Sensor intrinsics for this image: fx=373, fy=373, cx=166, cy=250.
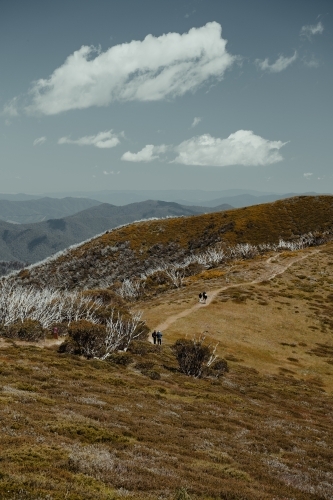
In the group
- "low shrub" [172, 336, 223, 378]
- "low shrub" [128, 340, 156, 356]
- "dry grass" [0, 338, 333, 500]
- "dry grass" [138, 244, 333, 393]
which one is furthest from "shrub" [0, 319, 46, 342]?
"dry grass" [138, 244, 333, 393]

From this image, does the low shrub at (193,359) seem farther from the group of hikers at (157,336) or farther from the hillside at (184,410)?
the group of hikers at (157,336)

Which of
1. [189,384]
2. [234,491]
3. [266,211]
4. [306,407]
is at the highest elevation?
[266,211]

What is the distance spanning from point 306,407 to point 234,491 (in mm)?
23573

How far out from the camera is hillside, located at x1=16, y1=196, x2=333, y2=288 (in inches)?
5148

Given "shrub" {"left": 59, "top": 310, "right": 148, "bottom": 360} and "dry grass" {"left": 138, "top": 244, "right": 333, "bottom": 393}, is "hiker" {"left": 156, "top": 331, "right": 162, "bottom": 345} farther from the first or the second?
"shrub" {"left": 59, "top": 310, "right": 148, "bottom": 360}

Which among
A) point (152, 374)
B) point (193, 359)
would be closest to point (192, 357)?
point (193, 359)

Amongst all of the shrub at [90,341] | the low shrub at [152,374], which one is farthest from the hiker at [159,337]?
the low shrub at [152,374]

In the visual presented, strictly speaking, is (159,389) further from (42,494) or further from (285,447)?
(42,494)

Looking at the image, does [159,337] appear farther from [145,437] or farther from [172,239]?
[172,239]

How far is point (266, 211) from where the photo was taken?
156125 mm

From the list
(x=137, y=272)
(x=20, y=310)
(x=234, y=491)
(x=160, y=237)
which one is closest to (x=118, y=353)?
(x=20, y=310)

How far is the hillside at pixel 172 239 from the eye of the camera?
130750mm

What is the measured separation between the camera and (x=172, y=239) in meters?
146

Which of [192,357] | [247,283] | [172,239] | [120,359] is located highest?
[172,239]
